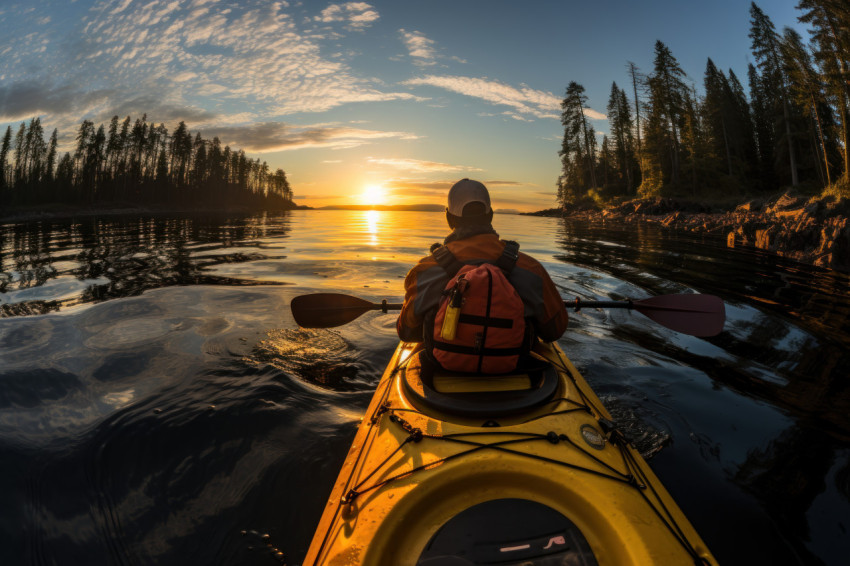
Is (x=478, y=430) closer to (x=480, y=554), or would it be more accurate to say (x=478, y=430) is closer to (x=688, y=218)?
(x=480, y=554)

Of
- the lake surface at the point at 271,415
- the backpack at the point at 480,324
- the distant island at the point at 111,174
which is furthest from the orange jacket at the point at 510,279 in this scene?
the distant island at the point at 111,174

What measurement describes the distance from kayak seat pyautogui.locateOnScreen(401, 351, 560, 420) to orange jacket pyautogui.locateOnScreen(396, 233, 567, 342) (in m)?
0.35

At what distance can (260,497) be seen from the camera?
2.98m

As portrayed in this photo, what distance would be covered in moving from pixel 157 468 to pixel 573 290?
360 inches

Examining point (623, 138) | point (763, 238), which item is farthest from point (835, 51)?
point (623, 138)

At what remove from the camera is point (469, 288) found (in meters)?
2.28

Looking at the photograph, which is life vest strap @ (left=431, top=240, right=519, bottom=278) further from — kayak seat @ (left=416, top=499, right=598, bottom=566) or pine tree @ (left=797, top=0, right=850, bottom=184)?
pine tree @ (left=797, top=0, right=850, bottom=184)

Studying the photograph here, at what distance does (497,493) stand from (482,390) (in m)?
0.72

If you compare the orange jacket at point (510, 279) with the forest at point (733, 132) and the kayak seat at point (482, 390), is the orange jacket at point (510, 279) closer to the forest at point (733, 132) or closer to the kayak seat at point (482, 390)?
the kayak seat at point (482, 390)

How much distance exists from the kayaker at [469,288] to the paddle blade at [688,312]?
181cm

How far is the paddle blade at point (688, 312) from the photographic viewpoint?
394cm

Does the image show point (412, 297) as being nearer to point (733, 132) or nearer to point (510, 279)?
point (510, 279)

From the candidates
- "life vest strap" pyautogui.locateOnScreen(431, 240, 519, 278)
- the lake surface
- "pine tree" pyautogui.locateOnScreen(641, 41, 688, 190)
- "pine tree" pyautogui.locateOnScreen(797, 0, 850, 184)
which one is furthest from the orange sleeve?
"pine tree" pyautogui.locateOnScreen(641, 41, 688, 190)

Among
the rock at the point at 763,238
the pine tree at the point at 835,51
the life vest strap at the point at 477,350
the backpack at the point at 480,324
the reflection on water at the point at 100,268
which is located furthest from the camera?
the pine tree at the point at 835,51
